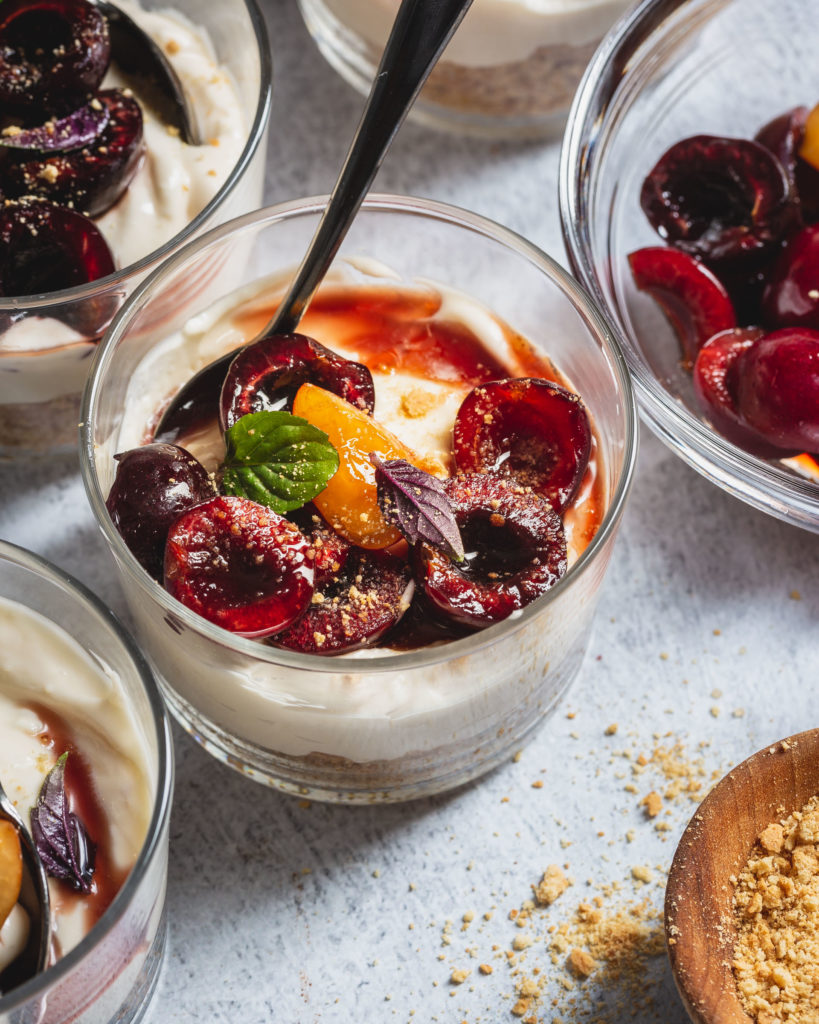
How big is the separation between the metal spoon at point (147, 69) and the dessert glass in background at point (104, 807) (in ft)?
3.16

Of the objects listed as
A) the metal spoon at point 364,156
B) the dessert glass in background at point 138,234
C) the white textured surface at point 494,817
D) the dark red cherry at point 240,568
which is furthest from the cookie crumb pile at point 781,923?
the dessert glass in background at point 138,234

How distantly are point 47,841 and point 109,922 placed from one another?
0.23 m

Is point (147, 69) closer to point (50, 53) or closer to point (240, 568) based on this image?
point (50, 53)

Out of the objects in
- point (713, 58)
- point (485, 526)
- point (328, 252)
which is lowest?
point (485, 526)

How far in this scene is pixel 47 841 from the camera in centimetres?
176

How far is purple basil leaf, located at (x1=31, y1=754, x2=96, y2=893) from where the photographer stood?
5.75ft

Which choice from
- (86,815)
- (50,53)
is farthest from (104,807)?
(50,53)

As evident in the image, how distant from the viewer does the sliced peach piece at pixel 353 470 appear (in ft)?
5.99

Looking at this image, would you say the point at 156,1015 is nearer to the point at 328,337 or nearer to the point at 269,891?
the point at 269,891

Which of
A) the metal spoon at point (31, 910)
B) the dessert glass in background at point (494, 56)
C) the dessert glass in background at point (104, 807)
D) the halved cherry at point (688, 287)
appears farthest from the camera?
the dessert glass in background at point (494, 56)

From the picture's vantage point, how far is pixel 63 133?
7.25 feet

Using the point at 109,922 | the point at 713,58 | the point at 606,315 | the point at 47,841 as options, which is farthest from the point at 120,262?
the point at 713,58

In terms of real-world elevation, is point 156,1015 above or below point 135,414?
below

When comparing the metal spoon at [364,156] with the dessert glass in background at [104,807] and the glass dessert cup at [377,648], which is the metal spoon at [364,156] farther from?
the dessert glass in background at [104,807]
